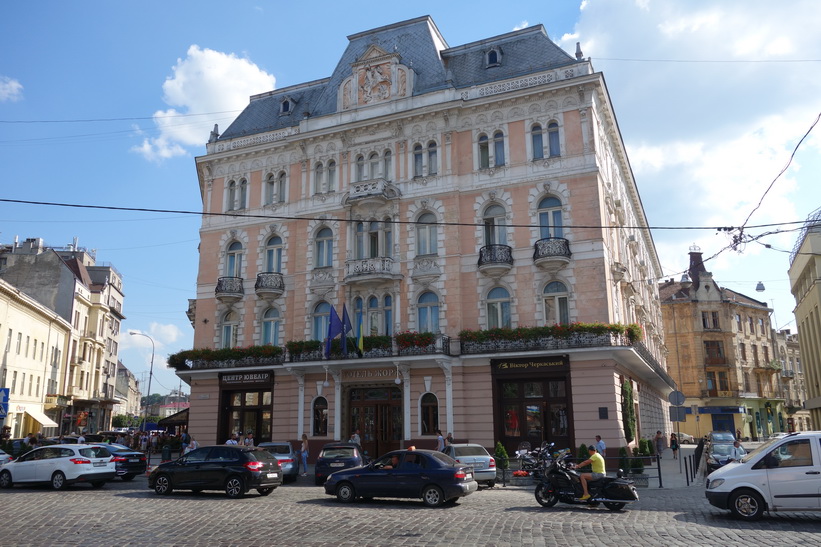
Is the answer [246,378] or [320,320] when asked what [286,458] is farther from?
[246,378]

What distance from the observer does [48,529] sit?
12938 mm

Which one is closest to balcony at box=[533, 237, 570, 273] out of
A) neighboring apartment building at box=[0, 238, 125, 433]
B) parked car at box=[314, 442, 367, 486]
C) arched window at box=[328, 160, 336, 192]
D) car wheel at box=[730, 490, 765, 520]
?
arched window at box=[328, 160, 336, 192]

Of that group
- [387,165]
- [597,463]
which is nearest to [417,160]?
[387,165]

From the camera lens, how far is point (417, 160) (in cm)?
3397

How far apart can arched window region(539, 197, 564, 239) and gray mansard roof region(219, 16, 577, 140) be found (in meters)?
6.89

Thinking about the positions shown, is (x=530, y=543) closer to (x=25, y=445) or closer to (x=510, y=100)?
(x=510, y=100)

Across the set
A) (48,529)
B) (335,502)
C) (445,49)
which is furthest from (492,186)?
(48,529)

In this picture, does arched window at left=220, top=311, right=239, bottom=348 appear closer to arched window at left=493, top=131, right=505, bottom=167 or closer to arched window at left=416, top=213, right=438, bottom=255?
arched window at left=416, top=213, right=438, bottom=255

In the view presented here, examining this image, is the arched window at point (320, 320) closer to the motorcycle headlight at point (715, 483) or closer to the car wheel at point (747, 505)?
the motorcycle headlight at point (715, 483)

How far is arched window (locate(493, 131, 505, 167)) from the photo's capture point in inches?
1272

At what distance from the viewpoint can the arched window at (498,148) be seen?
32.3 metres

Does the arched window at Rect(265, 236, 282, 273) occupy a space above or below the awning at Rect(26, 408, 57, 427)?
above

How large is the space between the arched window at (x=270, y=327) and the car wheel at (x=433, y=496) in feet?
63.8

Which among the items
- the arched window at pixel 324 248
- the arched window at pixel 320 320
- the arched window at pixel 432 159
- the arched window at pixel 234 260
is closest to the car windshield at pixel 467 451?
the arched window at pixel 320 320
